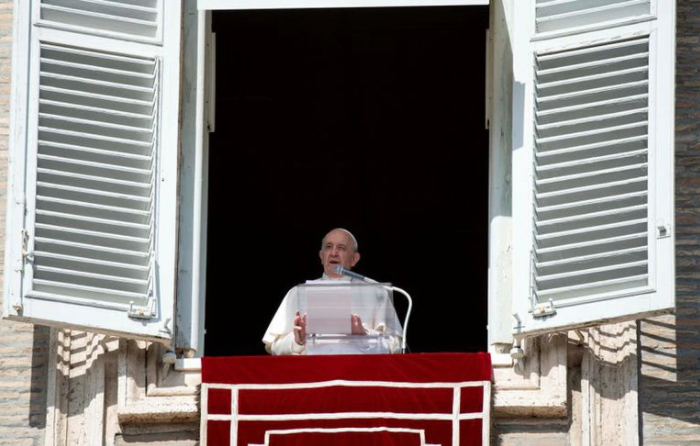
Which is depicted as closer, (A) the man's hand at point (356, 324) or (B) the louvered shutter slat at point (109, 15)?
(A) the man's hand at point (356, 324)

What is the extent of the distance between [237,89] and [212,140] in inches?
13.8

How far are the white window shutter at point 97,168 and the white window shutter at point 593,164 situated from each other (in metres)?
1.40

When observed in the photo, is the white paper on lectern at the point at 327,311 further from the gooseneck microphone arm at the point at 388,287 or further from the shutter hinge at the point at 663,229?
the shutter hinge at the point at 663,229

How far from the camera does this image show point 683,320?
10.9 metres

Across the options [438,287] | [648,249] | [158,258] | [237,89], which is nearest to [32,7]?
[158,258]

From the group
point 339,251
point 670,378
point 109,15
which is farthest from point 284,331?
point 670,378

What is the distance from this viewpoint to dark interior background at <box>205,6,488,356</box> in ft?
49.6

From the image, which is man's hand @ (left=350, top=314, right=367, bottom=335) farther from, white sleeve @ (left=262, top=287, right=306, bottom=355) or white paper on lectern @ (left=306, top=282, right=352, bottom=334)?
white sleeve @ (left=262, top=287, right=306, bottom=355)

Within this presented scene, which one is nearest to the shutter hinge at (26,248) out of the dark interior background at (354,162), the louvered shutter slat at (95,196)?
the louvered shutter slat at (95,196)

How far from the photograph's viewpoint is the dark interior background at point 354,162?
1511cm

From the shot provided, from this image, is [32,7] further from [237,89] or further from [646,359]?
[237,89]

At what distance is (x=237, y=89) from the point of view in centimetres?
1541

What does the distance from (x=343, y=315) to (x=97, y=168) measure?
1.13m

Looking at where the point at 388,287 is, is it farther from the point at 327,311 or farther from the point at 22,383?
the point at 22,383
